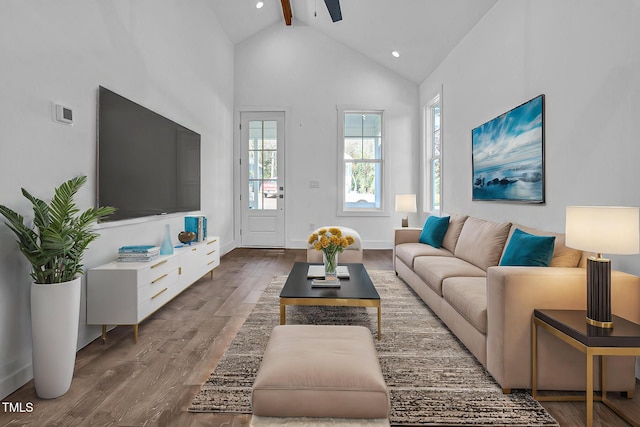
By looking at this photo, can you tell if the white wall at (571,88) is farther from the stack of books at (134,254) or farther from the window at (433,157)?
the stack of books at (134,254)

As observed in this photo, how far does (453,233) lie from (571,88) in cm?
194

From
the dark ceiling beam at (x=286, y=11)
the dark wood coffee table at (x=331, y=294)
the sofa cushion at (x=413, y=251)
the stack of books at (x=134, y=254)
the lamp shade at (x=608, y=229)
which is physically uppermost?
the dark ceiling beam at (x=286, y=11)

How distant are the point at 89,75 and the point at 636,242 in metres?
3.39

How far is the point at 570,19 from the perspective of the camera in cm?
261

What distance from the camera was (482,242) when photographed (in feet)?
10.8

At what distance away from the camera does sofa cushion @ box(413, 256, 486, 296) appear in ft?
9.56

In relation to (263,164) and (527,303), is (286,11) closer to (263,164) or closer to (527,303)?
(263,164)

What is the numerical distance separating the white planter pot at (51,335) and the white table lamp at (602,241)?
101 inches

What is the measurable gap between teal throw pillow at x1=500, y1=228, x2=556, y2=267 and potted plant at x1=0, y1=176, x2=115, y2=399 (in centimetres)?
265

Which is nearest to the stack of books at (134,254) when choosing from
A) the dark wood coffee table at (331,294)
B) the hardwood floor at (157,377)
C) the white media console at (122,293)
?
the white media console at (122,293)

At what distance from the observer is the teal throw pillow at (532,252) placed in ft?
7.61

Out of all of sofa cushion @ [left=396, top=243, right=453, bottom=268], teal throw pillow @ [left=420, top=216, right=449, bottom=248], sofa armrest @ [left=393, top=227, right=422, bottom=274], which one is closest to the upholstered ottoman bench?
sofa cushion @ [left=396, top=243, right=453, bottom=268]

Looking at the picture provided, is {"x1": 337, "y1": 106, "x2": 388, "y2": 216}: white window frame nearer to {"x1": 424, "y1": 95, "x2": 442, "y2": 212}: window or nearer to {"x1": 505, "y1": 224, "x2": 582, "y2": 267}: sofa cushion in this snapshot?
{"x1": 424, "y1": 95, "x2": 442, "y2": 212}: window

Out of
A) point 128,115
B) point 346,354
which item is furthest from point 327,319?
point 128,115
